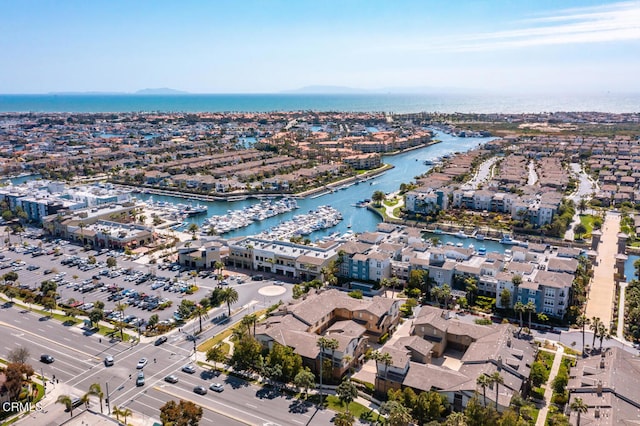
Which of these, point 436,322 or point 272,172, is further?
point 272,172

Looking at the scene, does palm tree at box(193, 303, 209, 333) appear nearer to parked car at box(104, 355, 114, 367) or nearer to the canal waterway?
parked car at box(104, 355, 114, 367)

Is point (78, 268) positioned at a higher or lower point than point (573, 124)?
lower

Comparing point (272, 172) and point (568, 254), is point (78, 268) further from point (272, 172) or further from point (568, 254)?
point (272, 172)

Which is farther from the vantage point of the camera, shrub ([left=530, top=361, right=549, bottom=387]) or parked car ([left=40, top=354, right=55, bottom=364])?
parked car ([left=40, top=354, right=55, bottom=364])

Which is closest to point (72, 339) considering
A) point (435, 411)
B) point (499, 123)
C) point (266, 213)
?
point (435, 411)

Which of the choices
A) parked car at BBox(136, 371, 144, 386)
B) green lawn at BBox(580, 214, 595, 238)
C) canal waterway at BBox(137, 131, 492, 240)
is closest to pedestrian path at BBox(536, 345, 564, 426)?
parked car at BBox(136, 371, 144, 386)

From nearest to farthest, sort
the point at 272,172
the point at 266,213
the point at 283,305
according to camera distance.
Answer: the point at 283,305 < the point at 266,213 < the point at 272,172
